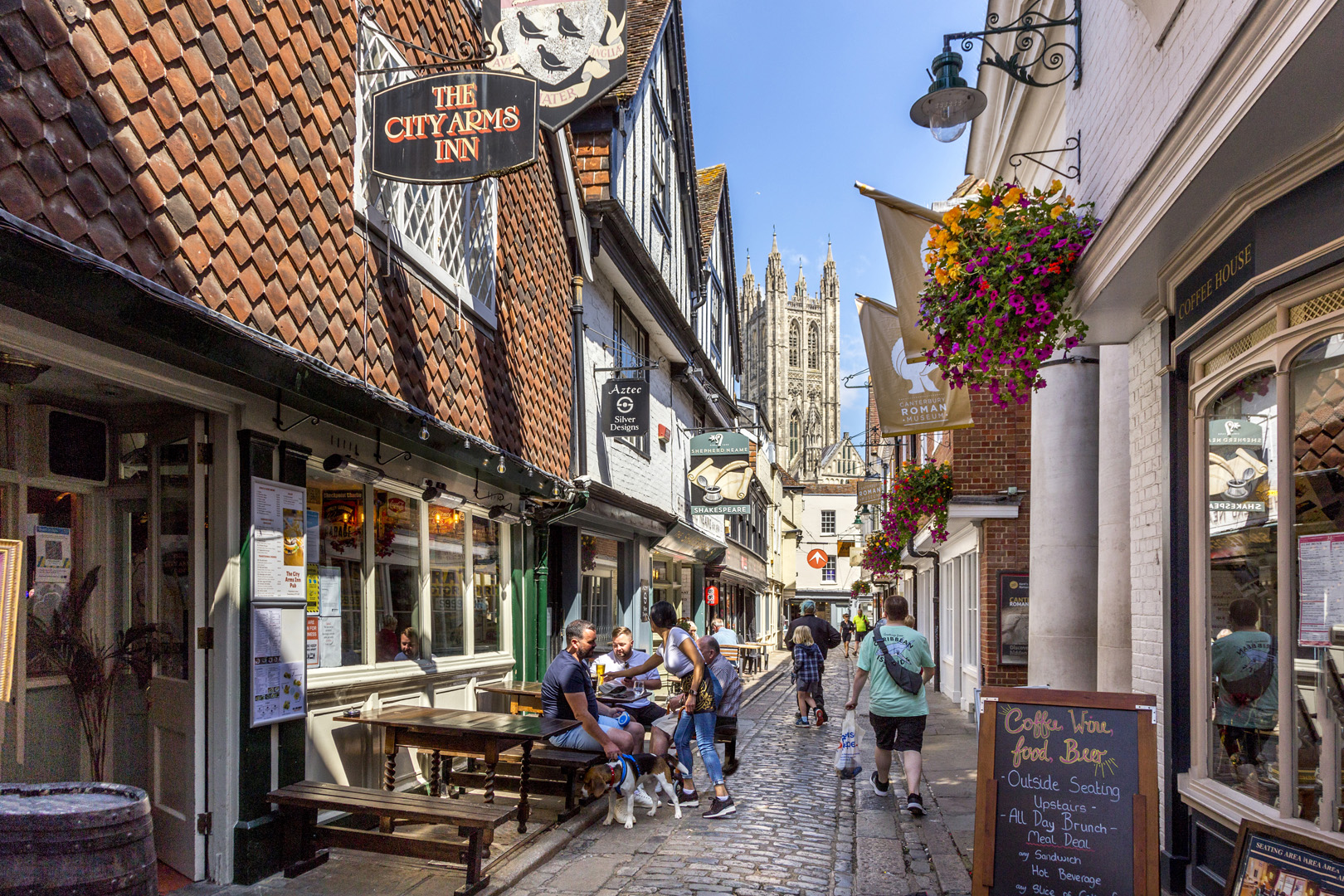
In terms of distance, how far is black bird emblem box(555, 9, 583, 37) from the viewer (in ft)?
22.6

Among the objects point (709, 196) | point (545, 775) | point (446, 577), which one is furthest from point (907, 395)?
point (709, 196)

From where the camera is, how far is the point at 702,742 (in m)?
8.02

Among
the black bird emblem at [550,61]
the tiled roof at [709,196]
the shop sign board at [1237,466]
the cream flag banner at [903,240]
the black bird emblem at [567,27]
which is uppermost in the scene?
the tiled roof at [709,196]

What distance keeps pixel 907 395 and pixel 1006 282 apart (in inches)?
203

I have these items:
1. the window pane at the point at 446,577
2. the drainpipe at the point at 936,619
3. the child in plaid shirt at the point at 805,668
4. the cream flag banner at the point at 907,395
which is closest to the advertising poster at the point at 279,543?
the window pane at the point at 446,577

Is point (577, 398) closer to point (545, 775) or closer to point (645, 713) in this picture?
point (645, 713)

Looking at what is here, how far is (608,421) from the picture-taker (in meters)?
13.8

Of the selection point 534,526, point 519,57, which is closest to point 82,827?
point 519,57

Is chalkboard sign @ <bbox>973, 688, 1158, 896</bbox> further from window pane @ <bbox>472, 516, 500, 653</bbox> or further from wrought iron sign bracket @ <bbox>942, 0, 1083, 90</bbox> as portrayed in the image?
window pane @ <bbox>472, 516, 500, 653</bbox>

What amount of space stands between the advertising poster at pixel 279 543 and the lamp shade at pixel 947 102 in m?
4.72

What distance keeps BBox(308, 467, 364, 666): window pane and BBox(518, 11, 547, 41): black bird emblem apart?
3297 mm

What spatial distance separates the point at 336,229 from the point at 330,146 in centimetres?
51

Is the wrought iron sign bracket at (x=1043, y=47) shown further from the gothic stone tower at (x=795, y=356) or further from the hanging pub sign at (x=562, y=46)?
the gothic stone tower at (x=795, y=356)

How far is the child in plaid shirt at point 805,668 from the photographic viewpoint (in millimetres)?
13352
